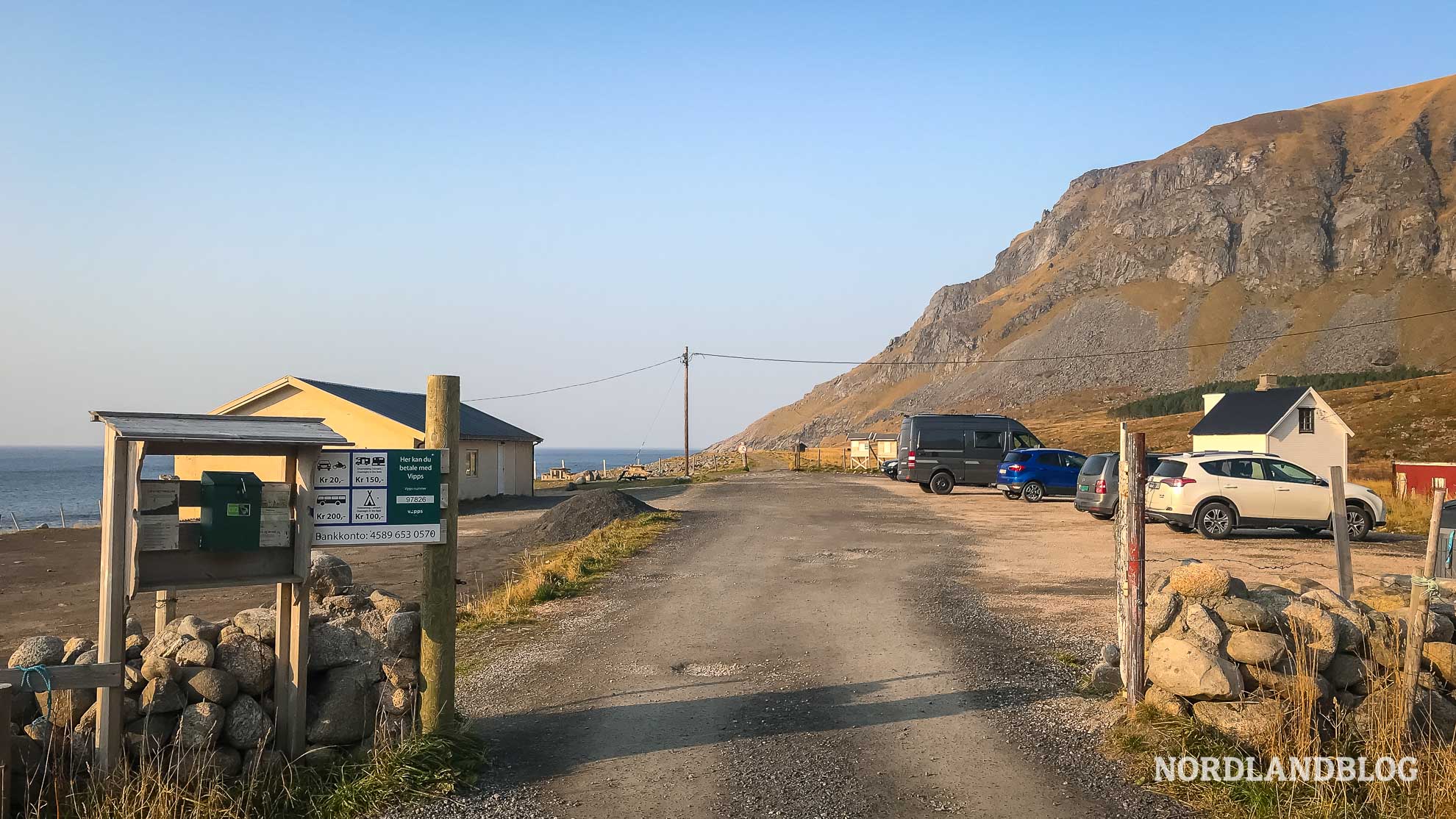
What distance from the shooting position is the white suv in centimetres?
1931

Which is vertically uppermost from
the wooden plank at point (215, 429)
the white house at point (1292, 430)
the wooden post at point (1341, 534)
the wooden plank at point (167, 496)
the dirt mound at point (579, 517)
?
the white house at point (1292, 430)

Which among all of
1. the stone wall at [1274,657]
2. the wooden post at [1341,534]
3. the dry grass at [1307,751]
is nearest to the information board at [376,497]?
the dry grass at [1307,751]

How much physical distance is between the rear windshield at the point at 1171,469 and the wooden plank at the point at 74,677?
1851 centimetres

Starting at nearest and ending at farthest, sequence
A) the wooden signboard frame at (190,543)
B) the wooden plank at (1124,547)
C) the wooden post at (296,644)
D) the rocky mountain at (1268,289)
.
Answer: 1. the wooden signboard frame at (190,543)
2. the wooden post at (296,644)
3. the wooden plank at (1124,547)
4. the rocky mountain at (1268,289)

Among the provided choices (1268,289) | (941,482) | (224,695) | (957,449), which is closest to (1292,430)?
(957,449)

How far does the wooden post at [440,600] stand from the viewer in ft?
21.1

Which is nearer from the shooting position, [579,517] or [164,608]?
[164,608]

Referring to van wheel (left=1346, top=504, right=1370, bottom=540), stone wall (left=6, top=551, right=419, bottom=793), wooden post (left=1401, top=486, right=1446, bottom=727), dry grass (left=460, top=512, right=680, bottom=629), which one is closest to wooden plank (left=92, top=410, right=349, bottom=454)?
stone wall (left=6, top=551, right=419, bottom=793)

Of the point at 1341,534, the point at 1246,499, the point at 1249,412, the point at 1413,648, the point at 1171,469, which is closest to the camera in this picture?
A: the point at 1413,648

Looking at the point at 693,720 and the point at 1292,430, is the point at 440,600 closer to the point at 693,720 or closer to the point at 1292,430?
the point at 693,720

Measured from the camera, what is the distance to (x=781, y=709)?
7.52 metres

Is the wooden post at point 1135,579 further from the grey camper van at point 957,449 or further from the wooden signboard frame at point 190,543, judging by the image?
the grey camper van at point 957,449

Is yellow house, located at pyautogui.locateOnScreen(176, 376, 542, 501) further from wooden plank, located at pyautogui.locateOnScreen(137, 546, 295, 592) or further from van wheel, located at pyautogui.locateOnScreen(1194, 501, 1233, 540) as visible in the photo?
wooden plank, located at pyautogui.locateOnScreen(137, 546, 295, 592)

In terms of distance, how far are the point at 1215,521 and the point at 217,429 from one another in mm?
18447
